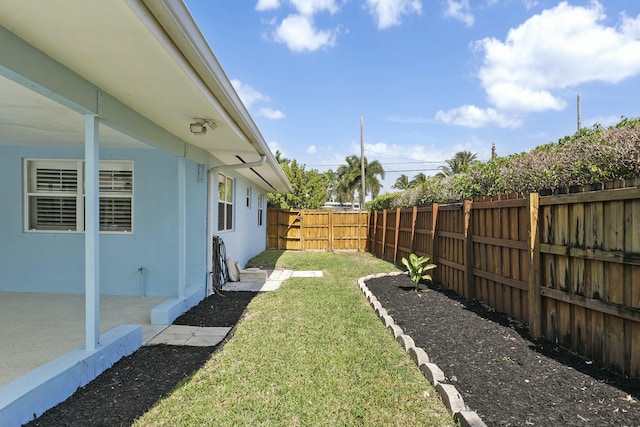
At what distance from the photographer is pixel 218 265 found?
7070 millimetres

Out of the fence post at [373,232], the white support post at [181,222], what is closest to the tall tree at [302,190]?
the fence post at [373,232]

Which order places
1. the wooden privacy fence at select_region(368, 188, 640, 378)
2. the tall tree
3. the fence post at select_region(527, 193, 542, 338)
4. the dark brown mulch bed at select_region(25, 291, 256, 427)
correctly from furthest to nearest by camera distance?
1. the tall tree
2. the fence post at select_region(527, 193, 542, 338)
3. the wooden privacy fence at select_region(368, 188, 640, 378)
4. the dark brown mulch bed at select_region(25, 291, 256, 427)

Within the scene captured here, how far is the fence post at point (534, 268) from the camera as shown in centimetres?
377

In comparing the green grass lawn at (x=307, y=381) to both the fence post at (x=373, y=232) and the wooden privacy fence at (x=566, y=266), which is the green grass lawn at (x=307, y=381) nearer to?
the wooden privacy fence at (x=566, y=266)

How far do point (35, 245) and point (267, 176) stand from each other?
5.71 metres

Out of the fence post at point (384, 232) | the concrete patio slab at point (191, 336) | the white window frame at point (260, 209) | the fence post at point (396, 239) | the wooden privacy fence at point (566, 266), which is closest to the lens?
the wooden privacy fence at point (566, 266)

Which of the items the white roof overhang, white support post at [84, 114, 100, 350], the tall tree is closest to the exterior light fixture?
the white roof overhang

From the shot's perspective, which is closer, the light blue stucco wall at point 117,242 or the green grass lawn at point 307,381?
the green grass lawn at point 307,381

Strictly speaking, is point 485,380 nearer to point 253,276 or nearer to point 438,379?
point 438,379

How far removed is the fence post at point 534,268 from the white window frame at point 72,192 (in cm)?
572

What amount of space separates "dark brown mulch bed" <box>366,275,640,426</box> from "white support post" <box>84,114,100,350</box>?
306cm

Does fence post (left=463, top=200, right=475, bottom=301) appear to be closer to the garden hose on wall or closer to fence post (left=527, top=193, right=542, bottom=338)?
fence post (left=527, top=193, right=542, bottom=338)

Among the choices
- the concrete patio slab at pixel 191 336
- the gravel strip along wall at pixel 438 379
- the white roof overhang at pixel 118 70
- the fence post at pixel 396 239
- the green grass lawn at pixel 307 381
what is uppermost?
the white roof overhang at pixel 118 70

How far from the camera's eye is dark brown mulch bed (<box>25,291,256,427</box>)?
8.38 feet
